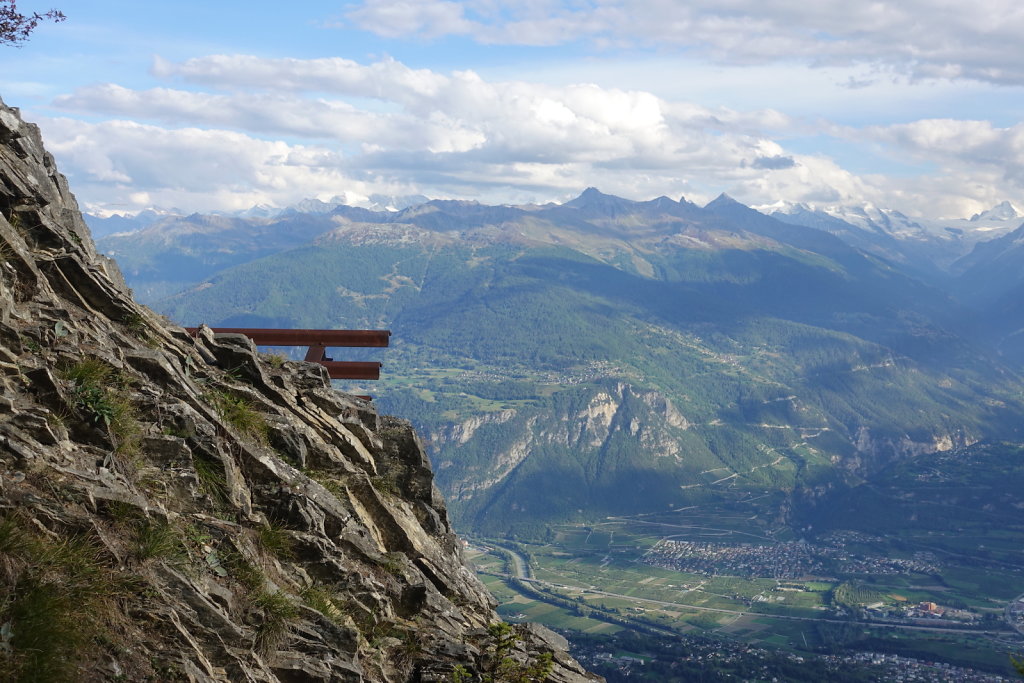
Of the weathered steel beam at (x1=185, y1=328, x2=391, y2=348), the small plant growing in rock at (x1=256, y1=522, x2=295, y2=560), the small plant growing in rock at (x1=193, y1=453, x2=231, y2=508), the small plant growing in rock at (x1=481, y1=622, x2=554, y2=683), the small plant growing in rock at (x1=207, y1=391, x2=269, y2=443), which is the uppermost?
the weathered steel beam at (x1=185, y1=328, x2=391, y2=348)

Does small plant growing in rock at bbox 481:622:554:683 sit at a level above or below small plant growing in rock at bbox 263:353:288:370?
below

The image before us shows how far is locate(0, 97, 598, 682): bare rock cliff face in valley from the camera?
A: 10.8m

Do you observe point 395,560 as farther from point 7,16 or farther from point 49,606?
point 7,16

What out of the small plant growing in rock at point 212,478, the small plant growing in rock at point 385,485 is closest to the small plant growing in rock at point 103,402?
the small plant growing in rock at point 212,478

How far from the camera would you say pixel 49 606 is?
10156 millimetres

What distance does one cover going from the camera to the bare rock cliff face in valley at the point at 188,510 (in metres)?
10.8

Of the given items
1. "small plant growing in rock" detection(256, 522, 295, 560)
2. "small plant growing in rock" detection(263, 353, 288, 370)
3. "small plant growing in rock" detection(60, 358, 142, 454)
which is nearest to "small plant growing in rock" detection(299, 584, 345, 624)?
"small plant growing in rock" detection(256, 522, 295, 560)

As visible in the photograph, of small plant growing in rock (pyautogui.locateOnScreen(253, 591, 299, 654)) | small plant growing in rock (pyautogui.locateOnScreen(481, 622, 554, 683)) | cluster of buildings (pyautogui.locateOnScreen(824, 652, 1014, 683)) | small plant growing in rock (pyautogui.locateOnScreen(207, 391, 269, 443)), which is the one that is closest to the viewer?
small plant growing in rock (pyautogui.locateOnScreen(253, 591, 299, 654))

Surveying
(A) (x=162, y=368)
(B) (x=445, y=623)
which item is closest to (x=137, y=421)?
(A) (x=162, y=368)

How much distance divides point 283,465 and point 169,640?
193 inches

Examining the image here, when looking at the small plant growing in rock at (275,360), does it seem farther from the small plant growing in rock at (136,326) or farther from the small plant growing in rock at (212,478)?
the small plant growing in rock at (212,478)

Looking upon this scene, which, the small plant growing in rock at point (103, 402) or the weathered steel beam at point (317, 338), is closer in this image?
the small plant growing in rock at point (103, 402)

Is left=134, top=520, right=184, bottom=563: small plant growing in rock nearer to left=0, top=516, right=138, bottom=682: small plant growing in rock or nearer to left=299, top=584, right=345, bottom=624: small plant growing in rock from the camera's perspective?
left=0, top=516, right=138, bottom=682: small plant growing in rock

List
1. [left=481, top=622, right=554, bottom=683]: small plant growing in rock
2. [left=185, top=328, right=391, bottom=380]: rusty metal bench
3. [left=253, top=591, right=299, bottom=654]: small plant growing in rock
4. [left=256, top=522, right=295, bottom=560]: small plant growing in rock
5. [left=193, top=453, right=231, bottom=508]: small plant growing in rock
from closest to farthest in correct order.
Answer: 1. [left=253, top=591, right=299, bottom=654]: small plant growing in rock
2. [left=193, top=453, right=231, bottom=508]: small plant growing in rock
3. [left=256, top=522, right=295, bottom=560]: small plant growing in rock
4. [left=481, top=622, right=554, bottom=683]: small plant growing in rock
5. [left=185, top=328, right=391, bottom=380]: rusty metal bench
